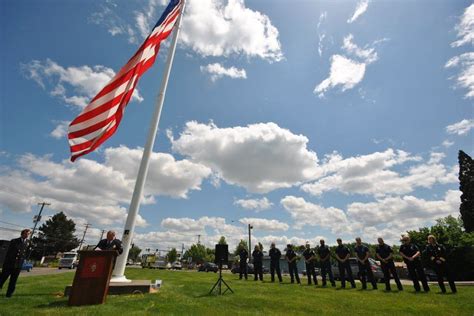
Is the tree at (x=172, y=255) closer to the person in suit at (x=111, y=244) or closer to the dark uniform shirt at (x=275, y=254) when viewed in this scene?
the dark uniform shirt at (x=275, y=254)

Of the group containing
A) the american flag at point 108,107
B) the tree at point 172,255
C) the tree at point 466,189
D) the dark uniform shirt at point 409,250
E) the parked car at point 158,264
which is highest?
the tree at point 466,189

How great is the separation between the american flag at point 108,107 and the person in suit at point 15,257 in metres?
3.21

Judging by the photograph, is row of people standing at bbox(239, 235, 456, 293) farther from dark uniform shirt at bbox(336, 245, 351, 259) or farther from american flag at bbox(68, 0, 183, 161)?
american flag at bbox(68, 0, 183, 161)

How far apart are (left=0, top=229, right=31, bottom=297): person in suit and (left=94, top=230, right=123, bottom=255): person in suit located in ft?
8.65

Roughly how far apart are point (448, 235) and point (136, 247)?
148672 millimetres

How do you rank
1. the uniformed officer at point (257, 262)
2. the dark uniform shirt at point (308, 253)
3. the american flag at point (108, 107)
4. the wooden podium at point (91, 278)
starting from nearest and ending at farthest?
the wooden podium at point (91, 278)
the american flag at point (108, 107)
the dark uniform shirt at point (308, 253)
the uniformed officer at point (257, 262)

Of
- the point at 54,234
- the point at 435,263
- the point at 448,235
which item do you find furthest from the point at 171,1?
the point at 54,234

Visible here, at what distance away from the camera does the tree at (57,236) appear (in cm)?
7738

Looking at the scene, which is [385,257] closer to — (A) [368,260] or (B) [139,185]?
(A) [368,260]

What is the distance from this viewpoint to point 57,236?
79000mm

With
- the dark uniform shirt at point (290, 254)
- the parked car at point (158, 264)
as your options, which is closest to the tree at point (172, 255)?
the parked car at point (158, 264)

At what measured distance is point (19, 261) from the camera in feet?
28.0

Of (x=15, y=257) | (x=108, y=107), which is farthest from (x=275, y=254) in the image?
(x=15, y=257)

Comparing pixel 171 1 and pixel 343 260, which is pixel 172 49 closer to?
pixel 171 1
